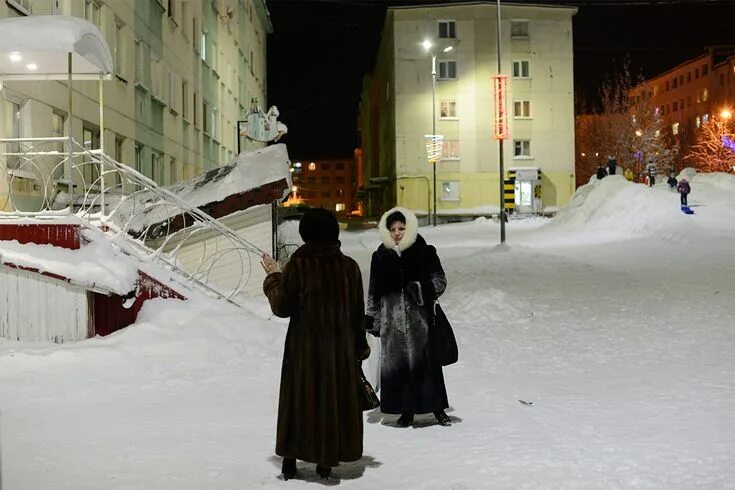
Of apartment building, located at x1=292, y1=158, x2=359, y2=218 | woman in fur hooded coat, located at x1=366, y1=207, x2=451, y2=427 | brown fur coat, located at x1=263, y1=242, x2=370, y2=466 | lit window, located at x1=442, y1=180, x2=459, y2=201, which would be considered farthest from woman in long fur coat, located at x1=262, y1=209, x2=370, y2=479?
apartment building, located at x1=292, y1=158, x2=359, y2=218

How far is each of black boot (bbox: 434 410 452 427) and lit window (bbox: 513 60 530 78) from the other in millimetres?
48793

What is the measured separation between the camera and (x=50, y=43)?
34.2ft

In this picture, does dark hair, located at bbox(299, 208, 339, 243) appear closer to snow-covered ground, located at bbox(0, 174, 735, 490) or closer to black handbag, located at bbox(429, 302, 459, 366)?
snow-covered ground, located at bbox(0, 174, 735, 490)

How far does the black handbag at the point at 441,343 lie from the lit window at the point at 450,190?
46393 millimetres

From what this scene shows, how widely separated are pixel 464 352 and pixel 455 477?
4.99 m

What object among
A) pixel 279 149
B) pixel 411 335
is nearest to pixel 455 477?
pixel 411 335

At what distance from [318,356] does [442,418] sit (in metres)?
1.91

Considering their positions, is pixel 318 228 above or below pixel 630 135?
below

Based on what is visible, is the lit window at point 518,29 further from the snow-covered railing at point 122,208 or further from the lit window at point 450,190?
the snow-covered railing at point 122,208

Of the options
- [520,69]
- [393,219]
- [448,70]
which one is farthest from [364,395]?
[520,69]

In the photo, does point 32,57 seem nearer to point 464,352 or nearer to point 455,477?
point 464,352

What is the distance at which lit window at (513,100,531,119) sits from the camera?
52.8 metres

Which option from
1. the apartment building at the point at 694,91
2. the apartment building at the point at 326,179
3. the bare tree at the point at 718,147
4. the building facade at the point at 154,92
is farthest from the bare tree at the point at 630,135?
the apartment building at the point at 326,179

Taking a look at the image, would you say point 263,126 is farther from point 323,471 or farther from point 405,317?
point 323,471
